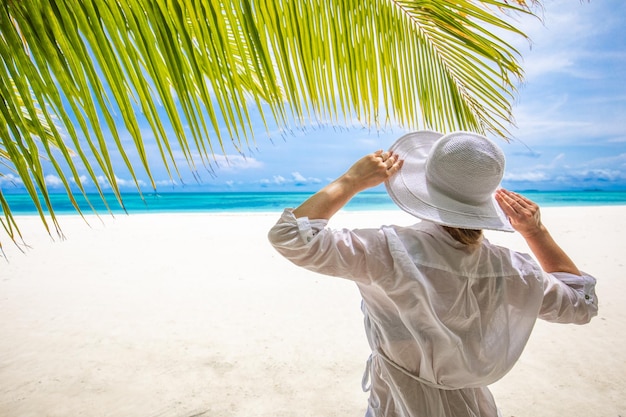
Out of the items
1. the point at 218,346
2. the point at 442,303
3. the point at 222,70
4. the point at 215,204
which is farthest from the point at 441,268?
the point at 215,204

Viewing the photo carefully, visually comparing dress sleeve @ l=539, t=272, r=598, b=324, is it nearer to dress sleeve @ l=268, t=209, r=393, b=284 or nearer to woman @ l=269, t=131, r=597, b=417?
woman @ l=269, t=131, r=597, b=417

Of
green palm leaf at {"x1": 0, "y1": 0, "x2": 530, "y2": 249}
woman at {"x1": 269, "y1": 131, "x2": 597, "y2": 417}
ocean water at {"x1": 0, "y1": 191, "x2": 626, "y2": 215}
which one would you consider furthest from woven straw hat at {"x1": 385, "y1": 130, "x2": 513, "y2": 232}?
ocean water at {"x1": 0, "y1": 191, "x2": 626, "y2": 215}

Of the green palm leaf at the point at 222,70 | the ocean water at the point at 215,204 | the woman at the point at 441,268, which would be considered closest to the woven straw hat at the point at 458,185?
the woman at the point at 441,268

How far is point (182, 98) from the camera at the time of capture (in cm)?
55

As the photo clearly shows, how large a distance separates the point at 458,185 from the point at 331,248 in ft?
1.00

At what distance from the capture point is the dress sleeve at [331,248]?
0.70 m

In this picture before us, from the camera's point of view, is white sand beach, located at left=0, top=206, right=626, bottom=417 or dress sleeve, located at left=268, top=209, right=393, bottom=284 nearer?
dress sleeve, located at left=268, top=209, right=393, bottom=284

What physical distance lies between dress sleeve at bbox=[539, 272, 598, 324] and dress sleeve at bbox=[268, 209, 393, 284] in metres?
0.42

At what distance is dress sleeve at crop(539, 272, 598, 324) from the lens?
0.87 metres

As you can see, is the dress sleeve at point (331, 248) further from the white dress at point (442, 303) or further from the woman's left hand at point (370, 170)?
the woman's left hand at point (370, 170)

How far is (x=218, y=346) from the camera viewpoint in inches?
108

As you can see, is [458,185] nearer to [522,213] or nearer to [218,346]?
[522,213]

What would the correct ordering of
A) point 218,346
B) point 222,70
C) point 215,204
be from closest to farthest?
1. point 222,70
2. point 218,346
3. point 215,204

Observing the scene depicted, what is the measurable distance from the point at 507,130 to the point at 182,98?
97 cm
